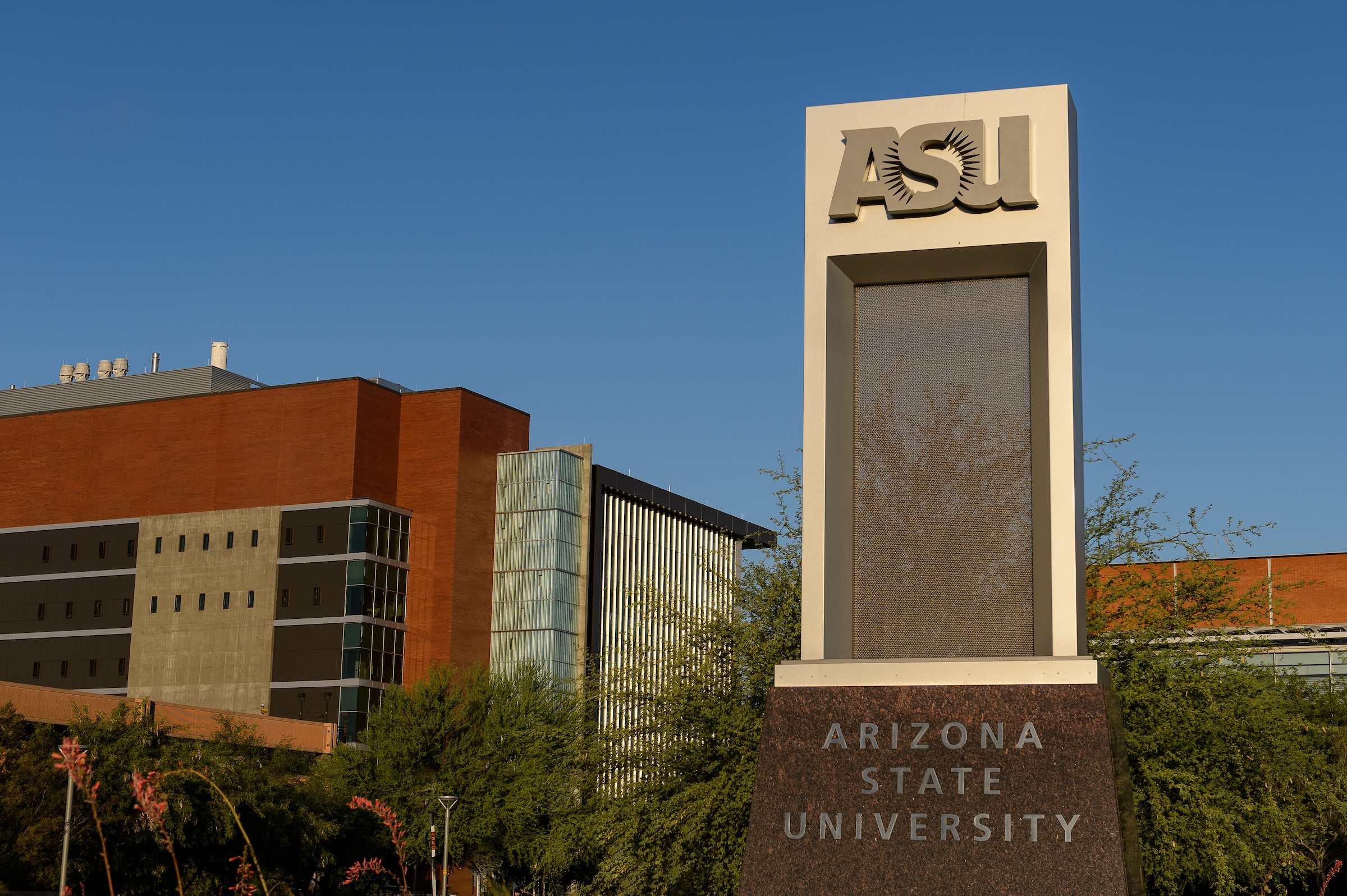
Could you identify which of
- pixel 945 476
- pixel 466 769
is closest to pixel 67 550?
pixel 466 769

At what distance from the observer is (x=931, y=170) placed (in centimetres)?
1251

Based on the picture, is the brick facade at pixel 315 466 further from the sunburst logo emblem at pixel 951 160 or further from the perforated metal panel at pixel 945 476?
the sunburst logo emblem at pixel 951 160

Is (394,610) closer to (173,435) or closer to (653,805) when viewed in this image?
(173,435)

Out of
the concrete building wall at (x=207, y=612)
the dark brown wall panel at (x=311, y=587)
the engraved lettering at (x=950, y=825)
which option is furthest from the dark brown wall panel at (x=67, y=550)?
Result: the engraved lettering at (x=950, y=825)

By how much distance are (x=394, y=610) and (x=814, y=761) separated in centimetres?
6726

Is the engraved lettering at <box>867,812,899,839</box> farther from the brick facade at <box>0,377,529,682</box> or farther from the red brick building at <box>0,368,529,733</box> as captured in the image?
the brick facade at <box>0,377,529,682</box>

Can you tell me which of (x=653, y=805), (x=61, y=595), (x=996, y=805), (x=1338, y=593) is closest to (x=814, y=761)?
(x=996, y=805)

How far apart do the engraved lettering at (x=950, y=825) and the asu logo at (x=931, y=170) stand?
496cm

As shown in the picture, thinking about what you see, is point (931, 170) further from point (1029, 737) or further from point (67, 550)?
point (67, 550)

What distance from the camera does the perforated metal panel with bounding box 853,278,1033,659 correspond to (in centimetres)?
1212

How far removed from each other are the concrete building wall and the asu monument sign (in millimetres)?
66492

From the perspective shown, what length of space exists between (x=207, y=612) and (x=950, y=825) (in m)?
71.0

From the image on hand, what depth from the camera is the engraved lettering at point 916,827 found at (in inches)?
419

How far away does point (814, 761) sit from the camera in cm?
1111
